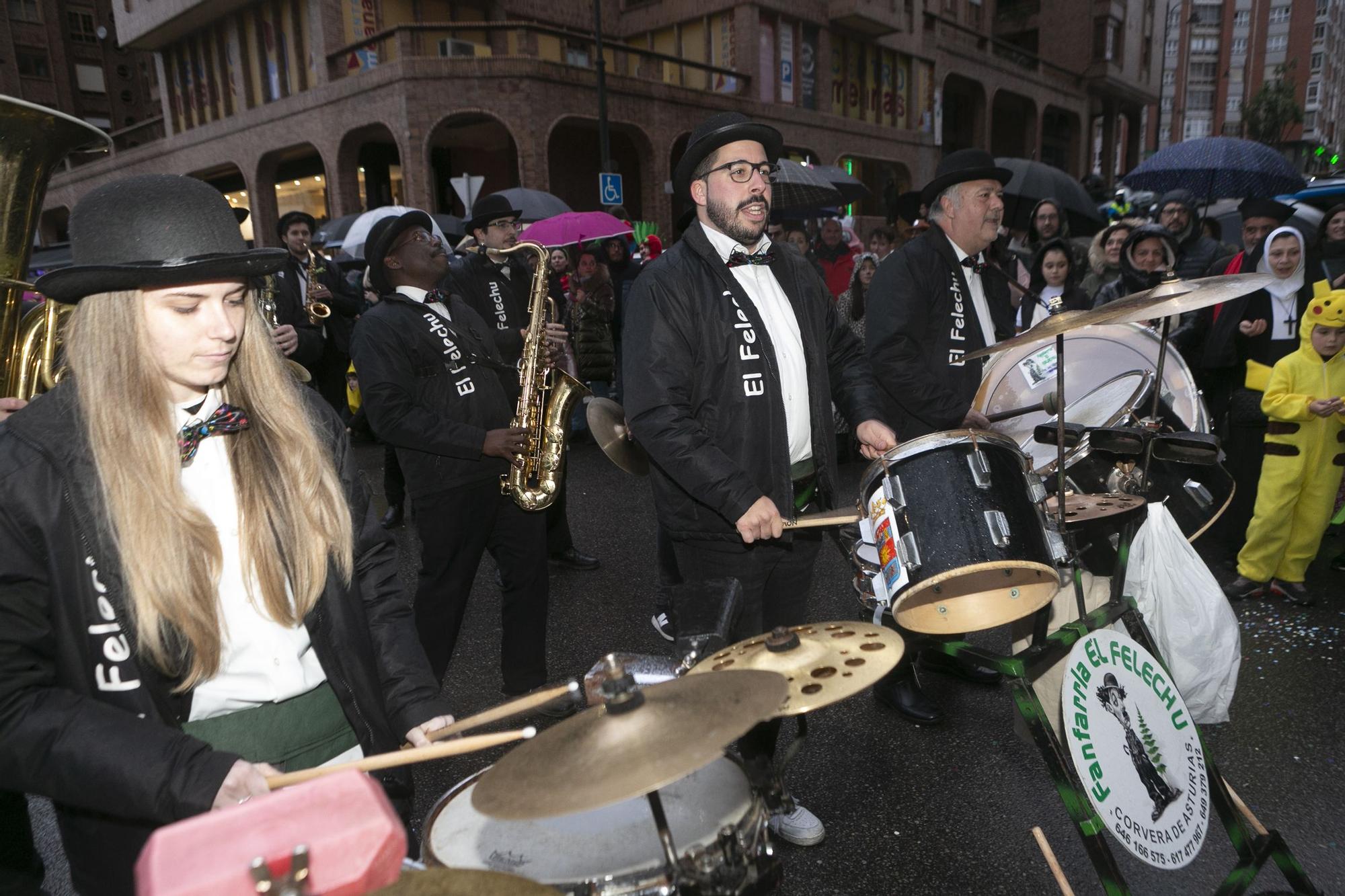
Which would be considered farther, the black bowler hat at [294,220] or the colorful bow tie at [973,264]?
the black bowler hat at [294,220]

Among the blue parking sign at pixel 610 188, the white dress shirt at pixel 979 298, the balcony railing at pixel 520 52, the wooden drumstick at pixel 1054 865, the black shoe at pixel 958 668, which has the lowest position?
the black shoe at pixel 958 668

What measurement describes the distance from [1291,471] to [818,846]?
3764 millimetres

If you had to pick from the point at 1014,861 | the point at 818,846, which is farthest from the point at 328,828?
the point at 1014,861

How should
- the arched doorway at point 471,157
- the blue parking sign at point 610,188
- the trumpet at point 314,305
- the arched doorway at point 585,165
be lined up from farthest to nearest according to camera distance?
1. the arched doorway at point 585,165
2. the arched doorway at point 471,157
3. the blue parking sign at point 610,188
4. the trumpet at point 314,305

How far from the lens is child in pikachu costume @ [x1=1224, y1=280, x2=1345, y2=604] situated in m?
4.68

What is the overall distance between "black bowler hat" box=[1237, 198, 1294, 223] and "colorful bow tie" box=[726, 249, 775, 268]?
5309mm

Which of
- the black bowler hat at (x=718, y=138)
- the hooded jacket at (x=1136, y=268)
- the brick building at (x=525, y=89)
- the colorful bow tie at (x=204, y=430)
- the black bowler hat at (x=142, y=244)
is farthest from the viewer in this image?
the brick building at (x=525, y=89)

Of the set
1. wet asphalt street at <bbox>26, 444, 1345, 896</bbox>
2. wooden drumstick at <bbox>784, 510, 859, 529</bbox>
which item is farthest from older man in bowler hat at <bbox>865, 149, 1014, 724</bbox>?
wooden drumstick at <bbox>784, 510, 859, 529</bbox>

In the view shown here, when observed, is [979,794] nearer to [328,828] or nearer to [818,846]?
[818,846]

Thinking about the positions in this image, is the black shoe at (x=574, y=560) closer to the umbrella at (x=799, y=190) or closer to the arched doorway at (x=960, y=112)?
the umbrella at (x=799, y=190)

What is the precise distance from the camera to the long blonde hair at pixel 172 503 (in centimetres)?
154

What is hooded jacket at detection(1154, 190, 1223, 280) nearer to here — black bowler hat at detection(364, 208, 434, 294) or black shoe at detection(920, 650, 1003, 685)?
black shoe at detection(920, 650, 1003, 685)

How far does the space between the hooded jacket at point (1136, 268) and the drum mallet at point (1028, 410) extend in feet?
10.4

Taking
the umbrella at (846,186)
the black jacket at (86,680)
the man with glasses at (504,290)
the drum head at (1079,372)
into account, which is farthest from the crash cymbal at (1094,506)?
the umbrella at (846,186)
